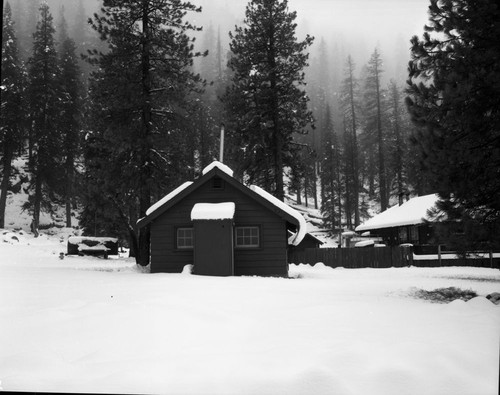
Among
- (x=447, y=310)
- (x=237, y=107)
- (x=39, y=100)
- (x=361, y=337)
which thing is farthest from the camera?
(x=237, y=107)

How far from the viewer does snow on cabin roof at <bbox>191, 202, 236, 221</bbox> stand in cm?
1355

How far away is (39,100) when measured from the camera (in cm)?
1883

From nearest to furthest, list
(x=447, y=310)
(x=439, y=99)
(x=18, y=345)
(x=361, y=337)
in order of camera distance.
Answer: (x=18, y=345), (x=361, y=337), (x=447, y=310), (x=439, y=99)

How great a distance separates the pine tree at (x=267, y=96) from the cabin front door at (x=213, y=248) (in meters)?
7.94

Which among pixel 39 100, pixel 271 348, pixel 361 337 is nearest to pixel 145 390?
pixel 271 348

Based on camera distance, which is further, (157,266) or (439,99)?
(157,266)

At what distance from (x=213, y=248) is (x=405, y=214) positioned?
1966cm

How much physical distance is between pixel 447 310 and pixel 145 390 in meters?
4.89

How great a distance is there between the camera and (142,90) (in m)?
16.8

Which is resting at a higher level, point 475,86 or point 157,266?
point 475,86

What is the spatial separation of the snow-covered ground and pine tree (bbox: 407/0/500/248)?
2240 mm

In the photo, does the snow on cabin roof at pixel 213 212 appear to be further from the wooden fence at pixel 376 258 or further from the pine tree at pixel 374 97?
the wooden fence at pixel 376 258

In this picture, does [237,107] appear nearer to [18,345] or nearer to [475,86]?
[475,86]

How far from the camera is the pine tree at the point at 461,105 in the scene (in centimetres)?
646
